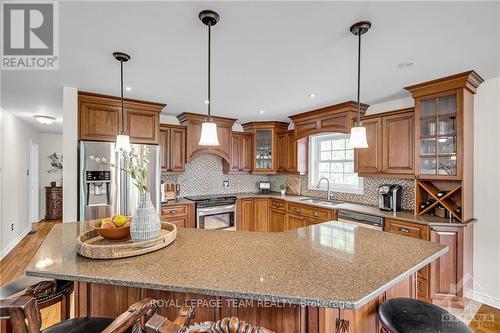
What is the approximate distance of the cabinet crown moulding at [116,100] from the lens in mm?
3010

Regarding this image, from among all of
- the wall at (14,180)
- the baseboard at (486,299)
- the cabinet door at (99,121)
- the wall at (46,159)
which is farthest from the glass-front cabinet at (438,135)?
the wall at (46,159)

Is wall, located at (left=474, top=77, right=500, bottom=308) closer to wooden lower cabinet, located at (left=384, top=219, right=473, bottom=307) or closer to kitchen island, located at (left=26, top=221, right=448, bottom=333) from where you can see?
wooden lower cabinet, located at (left=384, top=219, right=473, bottom=307)

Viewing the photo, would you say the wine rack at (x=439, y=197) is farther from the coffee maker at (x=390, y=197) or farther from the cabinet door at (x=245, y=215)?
the cabinet door at (x=245, y=215)

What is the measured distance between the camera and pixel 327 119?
3857mm

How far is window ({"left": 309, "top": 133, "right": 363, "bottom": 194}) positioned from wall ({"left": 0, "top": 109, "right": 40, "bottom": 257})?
17.3 feet

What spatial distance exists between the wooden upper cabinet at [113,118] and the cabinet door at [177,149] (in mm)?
545

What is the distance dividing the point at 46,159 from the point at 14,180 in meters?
2.54

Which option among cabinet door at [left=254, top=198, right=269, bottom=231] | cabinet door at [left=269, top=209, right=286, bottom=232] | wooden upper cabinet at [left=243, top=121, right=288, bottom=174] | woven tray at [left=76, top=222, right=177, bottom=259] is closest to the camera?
woven tray at [left=76, top=222, right=177, bottom=259]

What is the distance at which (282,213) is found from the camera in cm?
445

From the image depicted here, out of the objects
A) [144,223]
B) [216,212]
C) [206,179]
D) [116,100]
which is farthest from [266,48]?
[206,179]

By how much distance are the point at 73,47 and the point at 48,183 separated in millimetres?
6404

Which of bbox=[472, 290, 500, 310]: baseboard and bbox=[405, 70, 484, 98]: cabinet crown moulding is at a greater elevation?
bbox=[405, 70, 484, 98]: cabinet crown moulding

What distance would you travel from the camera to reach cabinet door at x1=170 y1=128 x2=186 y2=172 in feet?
13.5

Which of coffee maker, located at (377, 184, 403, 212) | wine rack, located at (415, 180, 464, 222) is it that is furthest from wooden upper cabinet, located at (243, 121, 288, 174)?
wine rack, located at (415, 180, 464, 222)
